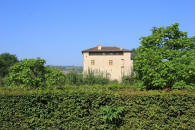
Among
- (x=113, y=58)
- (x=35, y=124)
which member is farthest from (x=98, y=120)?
(x=113, y=58)

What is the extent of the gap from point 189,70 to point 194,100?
7.59 feet

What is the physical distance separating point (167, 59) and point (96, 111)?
4.58 m

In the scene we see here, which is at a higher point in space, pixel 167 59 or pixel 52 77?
pixel 167 59

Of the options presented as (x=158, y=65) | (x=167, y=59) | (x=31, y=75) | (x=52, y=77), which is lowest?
(x=52, y=77)

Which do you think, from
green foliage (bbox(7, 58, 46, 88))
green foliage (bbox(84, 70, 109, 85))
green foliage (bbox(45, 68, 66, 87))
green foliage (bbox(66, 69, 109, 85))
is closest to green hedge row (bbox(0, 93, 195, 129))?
green foliage (bbox(7, 58, 46, 88))

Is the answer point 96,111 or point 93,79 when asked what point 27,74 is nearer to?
point 96,111

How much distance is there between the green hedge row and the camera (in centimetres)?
578

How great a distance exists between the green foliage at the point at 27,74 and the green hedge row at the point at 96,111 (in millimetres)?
3533

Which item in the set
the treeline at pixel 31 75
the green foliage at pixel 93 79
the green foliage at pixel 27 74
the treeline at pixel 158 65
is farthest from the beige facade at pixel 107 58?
the treeline at pixel 158 65

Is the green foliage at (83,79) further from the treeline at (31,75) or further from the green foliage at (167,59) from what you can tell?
the green foliage at (167,59)

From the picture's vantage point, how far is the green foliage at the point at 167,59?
308 inches

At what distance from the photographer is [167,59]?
27.4 ft

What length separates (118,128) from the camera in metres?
5.92

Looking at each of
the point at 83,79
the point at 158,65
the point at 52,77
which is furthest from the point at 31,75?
the point at 83,79
